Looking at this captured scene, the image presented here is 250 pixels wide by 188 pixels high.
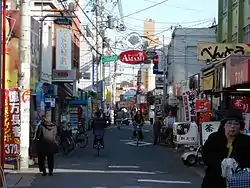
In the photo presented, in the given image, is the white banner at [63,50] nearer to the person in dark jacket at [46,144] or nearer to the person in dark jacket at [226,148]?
the person in dark jacket at [46,144]

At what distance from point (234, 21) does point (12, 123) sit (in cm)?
1736

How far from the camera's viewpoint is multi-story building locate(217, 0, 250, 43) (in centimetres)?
2889

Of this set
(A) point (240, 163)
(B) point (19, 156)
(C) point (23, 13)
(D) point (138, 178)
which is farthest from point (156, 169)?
(A) point (240, 163)

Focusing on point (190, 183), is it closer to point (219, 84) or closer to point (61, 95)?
point (219, 84)

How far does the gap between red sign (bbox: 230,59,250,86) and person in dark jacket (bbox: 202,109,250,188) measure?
6627mm

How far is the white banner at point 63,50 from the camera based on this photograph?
1287 inches

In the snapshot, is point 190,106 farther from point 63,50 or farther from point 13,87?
point 63,50

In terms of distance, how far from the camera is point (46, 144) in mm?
16250

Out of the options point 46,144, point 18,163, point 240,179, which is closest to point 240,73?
point 46,144

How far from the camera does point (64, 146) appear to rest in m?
24.3

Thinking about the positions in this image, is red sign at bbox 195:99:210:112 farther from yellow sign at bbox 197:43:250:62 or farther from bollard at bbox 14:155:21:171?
bollard at bbox 14:155:21:171

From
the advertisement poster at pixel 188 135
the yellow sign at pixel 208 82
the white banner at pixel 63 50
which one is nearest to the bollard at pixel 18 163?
the advertisement poster at pixel 188 135

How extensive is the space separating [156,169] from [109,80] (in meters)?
76.7

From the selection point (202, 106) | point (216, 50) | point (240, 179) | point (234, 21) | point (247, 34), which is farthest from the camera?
point (234, 21)
